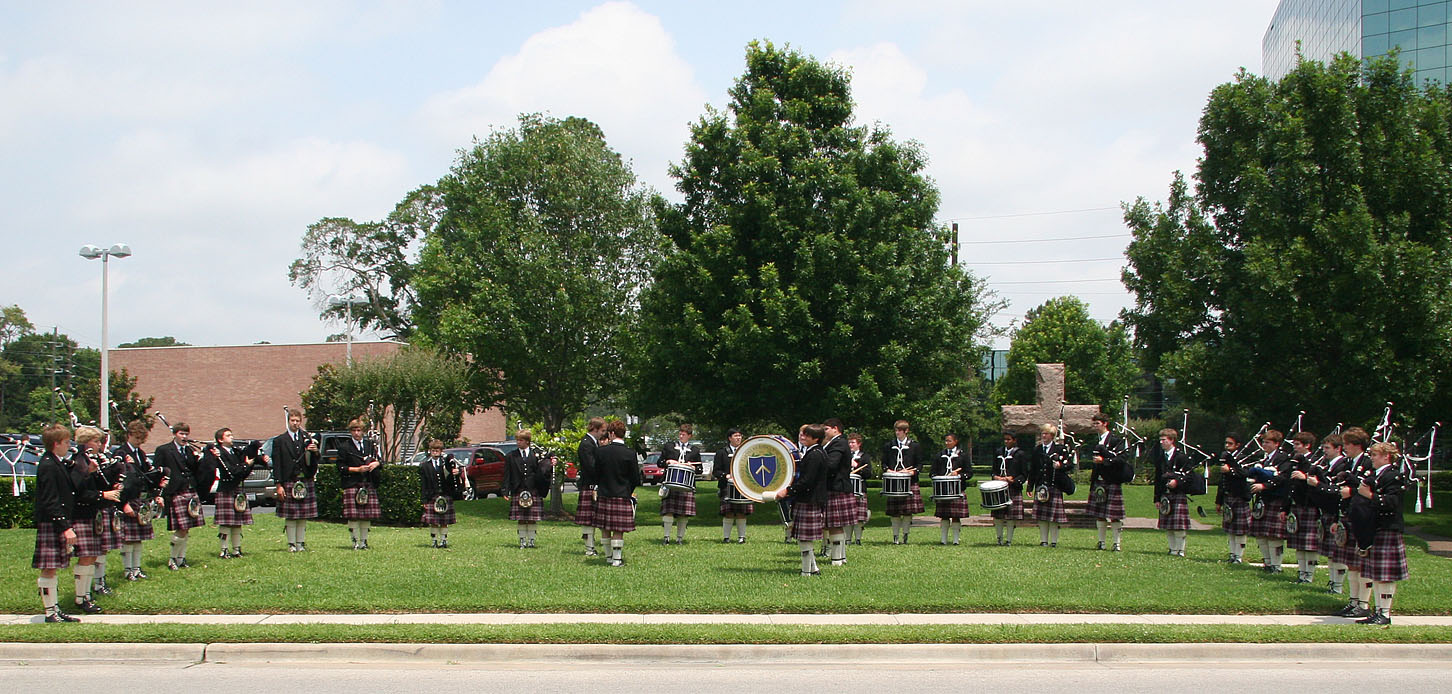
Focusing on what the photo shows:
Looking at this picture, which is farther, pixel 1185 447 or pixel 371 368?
pixel 371 368

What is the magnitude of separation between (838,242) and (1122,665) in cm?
1590

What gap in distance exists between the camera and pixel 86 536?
10.4 metres

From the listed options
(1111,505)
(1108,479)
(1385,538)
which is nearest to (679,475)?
(1108,479)

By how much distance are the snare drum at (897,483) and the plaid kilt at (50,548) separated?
437 inches

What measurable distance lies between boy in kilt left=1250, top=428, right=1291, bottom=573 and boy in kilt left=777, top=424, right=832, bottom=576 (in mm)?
5864

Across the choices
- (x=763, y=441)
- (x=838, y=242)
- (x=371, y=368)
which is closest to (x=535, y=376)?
(x=371, y=368)

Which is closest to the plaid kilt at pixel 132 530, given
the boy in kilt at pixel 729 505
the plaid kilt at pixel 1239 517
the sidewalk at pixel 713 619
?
the sidewalk at pixel 713 619

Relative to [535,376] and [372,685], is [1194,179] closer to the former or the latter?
[535,376]

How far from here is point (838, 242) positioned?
2409 cm

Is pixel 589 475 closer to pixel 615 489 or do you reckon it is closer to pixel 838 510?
pixel 615 489

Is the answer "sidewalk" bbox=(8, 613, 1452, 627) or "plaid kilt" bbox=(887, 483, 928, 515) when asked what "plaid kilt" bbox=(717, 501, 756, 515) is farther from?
"sidewalk" bbox=(8, 613, 1452, 627)

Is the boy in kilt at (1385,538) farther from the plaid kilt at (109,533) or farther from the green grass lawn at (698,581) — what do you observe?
the plaid kilt at (109,533)

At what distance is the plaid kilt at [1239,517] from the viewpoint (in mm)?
14891

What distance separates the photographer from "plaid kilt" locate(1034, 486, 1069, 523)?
16906 millimetres
